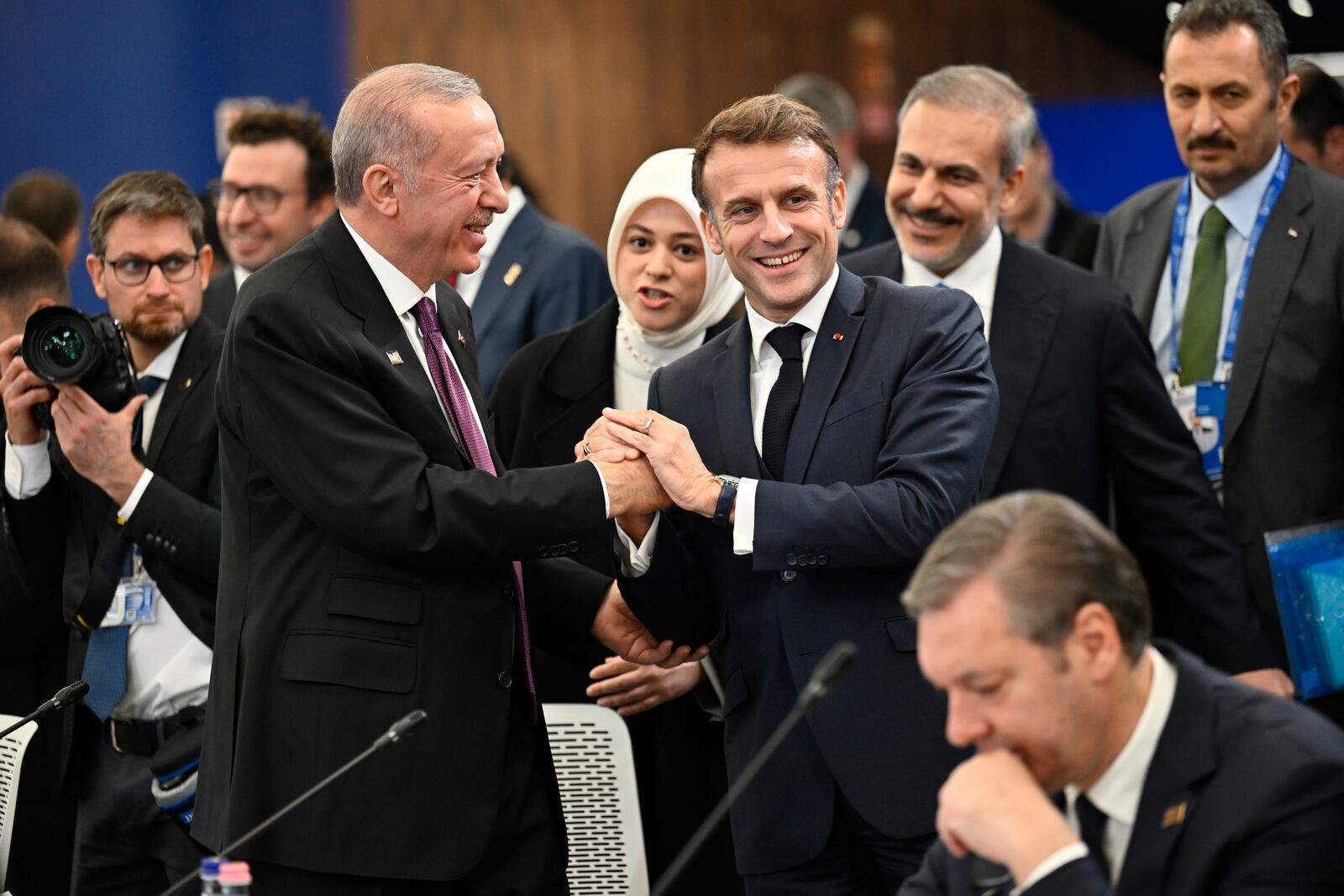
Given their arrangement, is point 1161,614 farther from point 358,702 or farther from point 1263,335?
point 358,702

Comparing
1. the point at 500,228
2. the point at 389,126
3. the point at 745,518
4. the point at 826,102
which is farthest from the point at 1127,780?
the point at 826,102

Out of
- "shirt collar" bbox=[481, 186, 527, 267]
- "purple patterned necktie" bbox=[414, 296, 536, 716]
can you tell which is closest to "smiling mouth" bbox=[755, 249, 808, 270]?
"purple patterned necktie" bbox=[414, 296, 536, 716]

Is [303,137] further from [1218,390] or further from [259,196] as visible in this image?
[1218,390]

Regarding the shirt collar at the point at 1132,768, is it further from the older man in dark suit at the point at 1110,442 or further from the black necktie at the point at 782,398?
the older man in dark suit at the point at 1110,442

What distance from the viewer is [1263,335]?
11.9ft

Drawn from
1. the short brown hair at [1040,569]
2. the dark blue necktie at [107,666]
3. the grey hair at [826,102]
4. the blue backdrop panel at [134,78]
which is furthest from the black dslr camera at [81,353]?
the blue backdrop panel at [134,78]

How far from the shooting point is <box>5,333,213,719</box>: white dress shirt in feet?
11.2

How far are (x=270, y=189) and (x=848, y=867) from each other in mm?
2702

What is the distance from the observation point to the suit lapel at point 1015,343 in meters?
3.40

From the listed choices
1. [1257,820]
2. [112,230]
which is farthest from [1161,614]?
[112,230]

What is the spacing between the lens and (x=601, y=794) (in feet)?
10.5

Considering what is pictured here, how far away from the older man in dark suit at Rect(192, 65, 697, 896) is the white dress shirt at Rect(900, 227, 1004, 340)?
1208mm

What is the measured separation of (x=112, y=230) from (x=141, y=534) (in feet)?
2.46

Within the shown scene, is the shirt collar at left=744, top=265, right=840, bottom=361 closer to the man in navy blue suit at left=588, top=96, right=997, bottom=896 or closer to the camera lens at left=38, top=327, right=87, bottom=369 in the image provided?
the man in navy blue suit at left=588, top=96, right=997, bottom=896
